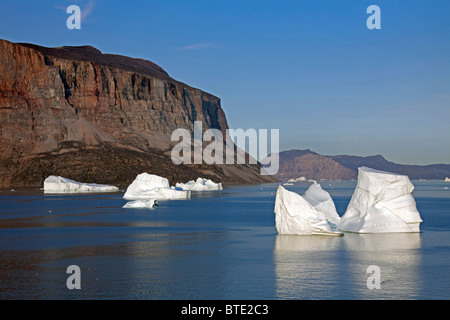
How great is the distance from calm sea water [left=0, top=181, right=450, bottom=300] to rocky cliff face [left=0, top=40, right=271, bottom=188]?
9001cm

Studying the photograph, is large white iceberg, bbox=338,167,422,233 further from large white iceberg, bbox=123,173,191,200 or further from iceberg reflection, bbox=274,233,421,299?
large white iceberg, bbox=123,173,191,200

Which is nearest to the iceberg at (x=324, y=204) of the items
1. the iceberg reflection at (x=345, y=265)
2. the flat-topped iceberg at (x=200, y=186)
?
the iceberg reflection at (x=345, y=265)

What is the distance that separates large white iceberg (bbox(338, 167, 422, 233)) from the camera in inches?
1061

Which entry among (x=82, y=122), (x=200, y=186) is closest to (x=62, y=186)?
(x=200, y=186)

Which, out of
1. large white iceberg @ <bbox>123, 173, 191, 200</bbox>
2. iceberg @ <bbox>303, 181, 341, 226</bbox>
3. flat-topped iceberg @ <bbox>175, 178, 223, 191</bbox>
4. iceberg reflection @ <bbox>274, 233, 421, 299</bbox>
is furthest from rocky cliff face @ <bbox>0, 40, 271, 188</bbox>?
iceberg reflection @ <bbox>274, 233, 421, 299</bbox>

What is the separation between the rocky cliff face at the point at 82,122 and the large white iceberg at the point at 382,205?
9442cm

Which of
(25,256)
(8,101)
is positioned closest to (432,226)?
(25,256)

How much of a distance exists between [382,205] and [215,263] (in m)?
11.3

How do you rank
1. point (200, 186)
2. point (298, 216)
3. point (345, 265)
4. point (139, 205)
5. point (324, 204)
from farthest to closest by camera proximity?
point (200, 186)
point (139, 205)
point (324, 204)
point (298, 216)
point (345, 265)

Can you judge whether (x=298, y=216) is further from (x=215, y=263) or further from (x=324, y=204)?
(x=215, y=263)

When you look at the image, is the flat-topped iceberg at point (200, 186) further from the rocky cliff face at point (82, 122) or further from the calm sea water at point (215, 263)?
the calm sea water at point (215, 263)

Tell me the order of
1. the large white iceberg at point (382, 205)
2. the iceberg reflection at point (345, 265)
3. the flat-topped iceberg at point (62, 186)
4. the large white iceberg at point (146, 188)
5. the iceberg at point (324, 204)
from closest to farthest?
the iceberg reflection at point (345, 265)
the large white iceberg at point (382, 205)
the iceberg at point (324, 204)
the large white iceberg at point (146, 188)
the flat-topped iceberg at point (62, 186)

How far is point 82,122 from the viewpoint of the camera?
136500mm

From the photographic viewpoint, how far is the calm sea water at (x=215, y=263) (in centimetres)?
1498
